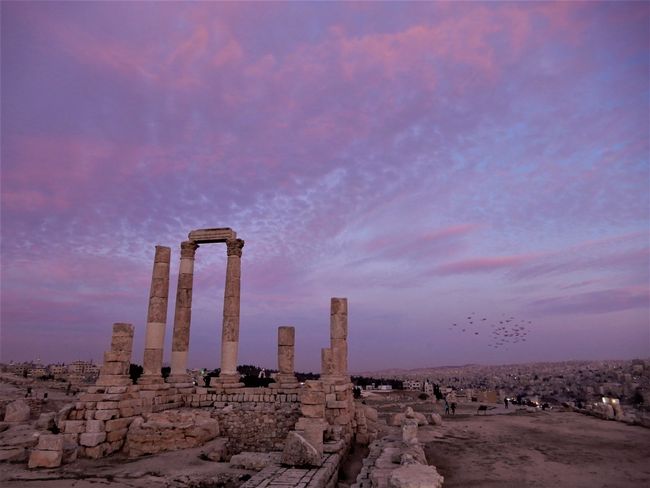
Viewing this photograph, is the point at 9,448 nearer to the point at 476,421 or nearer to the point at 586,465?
the point at 586,465

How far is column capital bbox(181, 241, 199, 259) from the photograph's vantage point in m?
19.7

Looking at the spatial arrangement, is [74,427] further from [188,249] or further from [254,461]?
[188,249]

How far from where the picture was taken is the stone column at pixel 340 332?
58.9 feet

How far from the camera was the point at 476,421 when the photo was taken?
928 inches

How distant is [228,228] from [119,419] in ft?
30.5

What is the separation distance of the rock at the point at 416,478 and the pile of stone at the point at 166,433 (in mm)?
8323

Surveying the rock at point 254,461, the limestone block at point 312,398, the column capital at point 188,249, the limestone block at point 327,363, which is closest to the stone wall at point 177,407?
the limestone block at point 327,363

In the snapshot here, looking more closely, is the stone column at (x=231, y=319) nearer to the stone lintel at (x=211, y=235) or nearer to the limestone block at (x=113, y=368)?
the stone lintel at (x=211, y=235)

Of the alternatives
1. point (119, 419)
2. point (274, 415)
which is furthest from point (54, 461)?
point (274, 415)

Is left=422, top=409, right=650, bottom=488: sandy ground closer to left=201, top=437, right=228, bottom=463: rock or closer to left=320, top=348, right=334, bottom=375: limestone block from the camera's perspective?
left=320, top=348, right=334, bottom=375: limestone block

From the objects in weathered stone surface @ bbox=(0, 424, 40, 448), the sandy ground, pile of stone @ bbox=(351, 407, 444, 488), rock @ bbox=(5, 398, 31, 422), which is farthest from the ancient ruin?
rock @ bbox=(5, 398, 31, 422)

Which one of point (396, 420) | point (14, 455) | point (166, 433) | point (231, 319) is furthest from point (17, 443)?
point (396, 420)

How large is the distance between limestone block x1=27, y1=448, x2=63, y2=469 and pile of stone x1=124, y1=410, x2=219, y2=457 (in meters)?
2.08

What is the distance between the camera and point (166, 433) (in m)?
13.2
